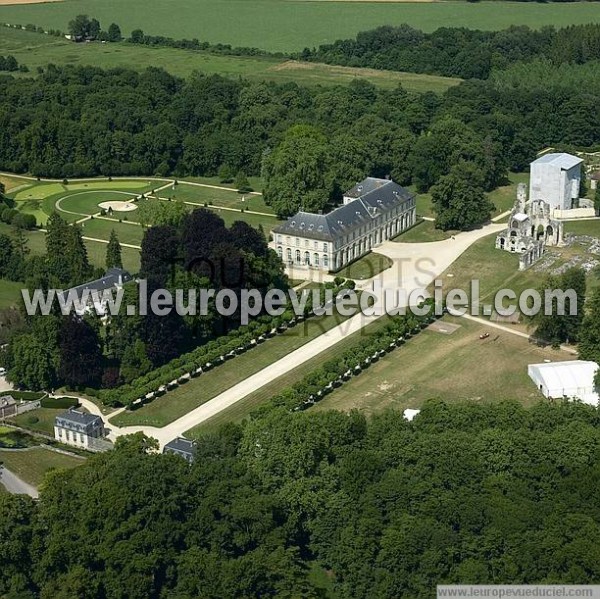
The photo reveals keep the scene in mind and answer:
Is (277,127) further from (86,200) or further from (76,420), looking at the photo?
(76,420)

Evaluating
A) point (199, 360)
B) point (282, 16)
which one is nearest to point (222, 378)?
point (199, 360)

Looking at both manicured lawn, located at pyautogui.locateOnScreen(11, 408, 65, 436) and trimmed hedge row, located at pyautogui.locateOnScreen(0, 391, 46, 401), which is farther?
trimmed hedge row, located at pyautogui.locateOnScreen(0, 391, 46, 401)

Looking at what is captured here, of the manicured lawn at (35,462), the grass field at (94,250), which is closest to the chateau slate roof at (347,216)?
the grass field at (94,250)

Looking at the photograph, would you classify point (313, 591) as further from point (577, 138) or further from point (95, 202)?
point (577, 138)

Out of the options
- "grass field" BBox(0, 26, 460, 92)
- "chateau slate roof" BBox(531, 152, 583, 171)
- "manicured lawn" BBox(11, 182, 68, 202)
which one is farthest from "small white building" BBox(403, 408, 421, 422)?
"grass field" BBox(0, 26, 460, 92)

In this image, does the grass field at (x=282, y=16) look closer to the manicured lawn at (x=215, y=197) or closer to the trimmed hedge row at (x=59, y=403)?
the manicured lawn at (x=215, y=197)

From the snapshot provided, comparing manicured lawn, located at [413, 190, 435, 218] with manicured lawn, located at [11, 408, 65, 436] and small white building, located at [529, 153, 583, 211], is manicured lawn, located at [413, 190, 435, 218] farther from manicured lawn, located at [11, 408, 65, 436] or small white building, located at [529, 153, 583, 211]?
manicured lawn, located at [11, 408, 65, 436]

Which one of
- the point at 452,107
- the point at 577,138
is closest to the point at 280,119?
the point at 452,107
